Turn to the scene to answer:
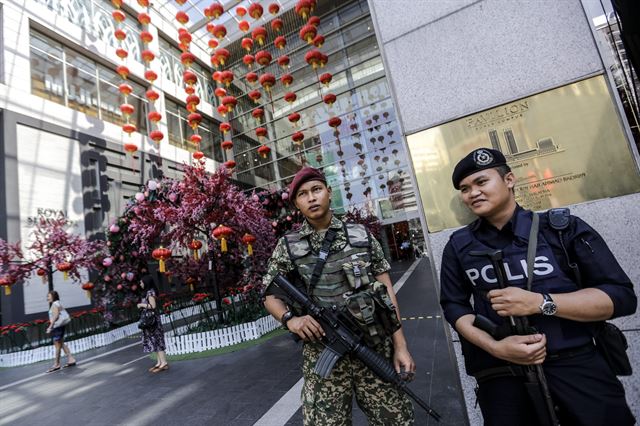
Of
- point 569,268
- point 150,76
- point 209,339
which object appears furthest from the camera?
point 150,76

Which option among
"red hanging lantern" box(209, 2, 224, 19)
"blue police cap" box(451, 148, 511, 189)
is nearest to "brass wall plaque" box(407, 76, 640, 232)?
"blue police cap" box(451, 148, 511, 189)

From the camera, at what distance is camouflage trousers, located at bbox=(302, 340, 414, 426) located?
1.80 meters

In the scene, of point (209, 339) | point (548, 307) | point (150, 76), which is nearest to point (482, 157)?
point (548, 307)

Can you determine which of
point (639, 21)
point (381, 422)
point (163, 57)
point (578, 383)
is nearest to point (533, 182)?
point (639, 21)

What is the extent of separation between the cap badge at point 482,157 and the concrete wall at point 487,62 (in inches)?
42.4

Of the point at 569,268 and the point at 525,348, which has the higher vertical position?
the point at 569,268

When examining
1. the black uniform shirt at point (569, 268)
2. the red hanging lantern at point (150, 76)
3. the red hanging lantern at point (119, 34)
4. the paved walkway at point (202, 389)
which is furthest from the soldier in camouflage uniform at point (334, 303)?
the red hanging lantern at point (150, 76)

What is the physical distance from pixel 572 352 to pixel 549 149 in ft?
4.99

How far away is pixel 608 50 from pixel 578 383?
2450 millimetres

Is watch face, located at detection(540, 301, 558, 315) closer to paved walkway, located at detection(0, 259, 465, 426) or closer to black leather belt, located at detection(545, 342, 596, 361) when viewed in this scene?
black leather belt, located at detection(545, 342, 596, 361)

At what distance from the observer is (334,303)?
1908 millimetres

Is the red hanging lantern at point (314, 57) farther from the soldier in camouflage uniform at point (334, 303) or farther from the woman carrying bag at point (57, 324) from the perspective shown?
the soldier in camouflage uniform at point (334, 303)

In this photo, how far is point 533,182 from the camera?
2.27m

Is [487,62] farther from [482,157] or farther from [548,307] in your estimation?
[548,307]
